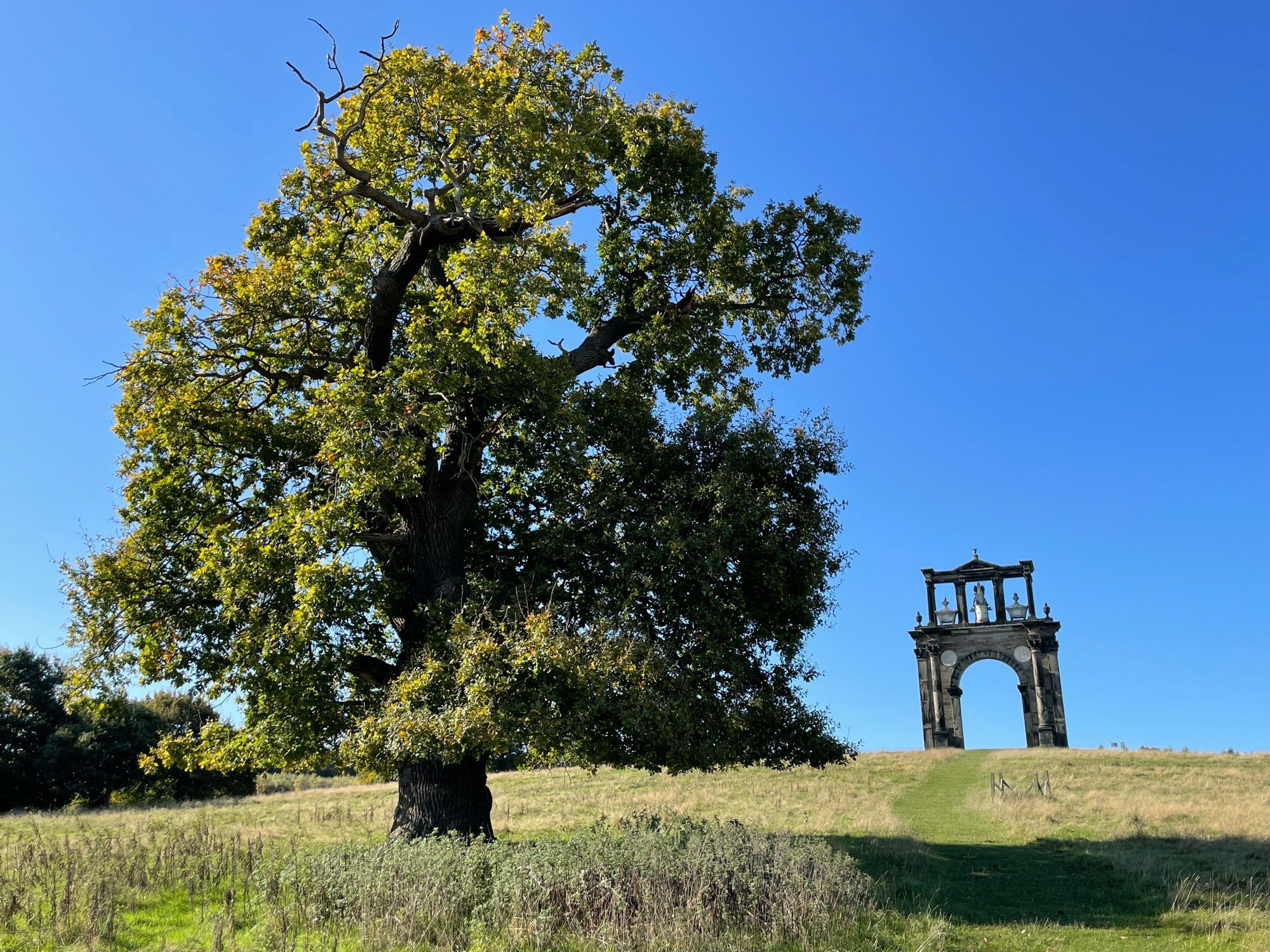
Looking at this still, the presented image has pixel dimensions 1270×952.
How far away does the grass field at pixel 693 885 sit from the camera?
10766 millimetres

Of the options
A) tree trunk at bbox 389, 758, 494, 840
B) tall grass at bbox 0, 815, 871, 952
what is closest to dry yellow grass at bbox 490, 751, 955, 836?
tree trunk at bbox 389, 758, 494, 840

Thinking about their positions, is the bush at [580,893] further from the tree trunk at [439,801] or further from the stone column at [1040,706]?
the stone column at [1040,706]

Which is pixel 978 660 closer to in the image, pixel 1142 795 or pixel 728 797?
pixel 1142 795

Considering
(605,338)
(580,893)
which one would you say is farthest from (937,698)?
(580,893)

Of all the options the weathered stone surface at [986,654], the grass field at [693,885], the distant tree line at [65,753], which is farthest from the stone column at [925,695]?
the distant tree line at [65,753]

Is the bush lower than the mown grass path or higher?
higher

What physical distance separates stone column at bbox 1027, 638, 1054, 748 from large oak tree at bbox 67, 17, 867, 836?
4003cm

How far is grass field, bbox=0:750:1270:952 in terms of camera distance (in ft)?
35.3

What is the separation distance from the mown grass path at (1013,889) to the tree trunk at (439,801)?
7.33 m

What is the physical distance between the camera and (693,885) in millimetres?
11117

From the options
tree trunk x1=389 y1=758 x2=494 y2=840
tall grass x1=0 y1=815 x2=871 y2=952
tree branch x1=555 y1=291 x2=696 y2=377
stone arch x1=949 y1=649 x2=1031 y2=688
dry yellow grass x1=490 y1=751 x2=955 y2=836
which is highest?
tree branch x1=555 y1=291 x2=696 y2=377

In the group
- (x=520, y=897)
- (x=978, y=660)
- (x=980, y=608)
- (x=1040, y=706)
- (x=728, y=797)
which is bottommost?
(x=728, y=797)

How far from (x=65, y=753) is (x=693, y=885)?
41.4 meters

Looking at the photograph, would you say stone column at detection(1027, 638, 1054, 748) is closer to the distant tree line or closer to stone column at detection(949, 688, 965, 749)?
stone column at detection(949, 688, 965, 749)
